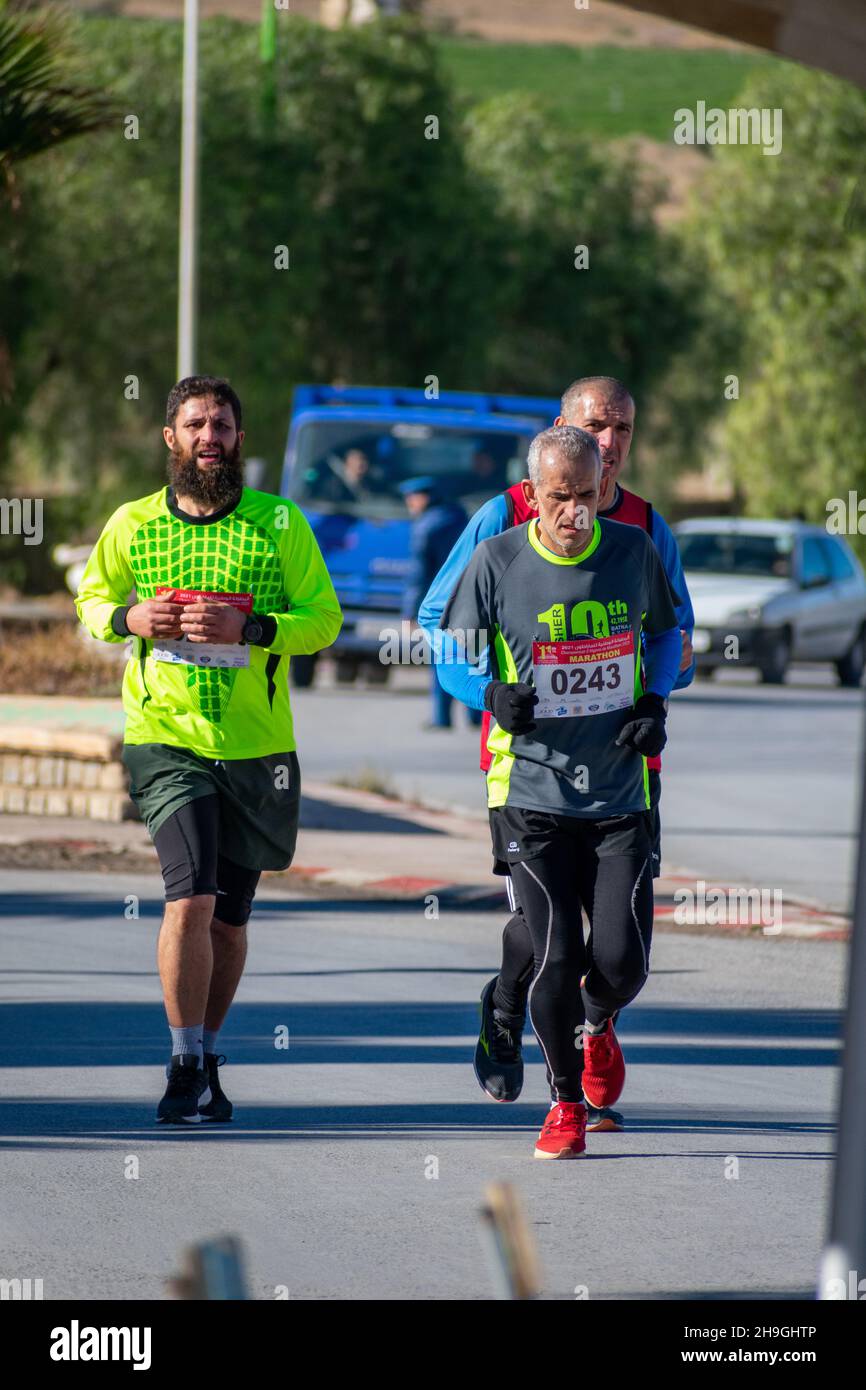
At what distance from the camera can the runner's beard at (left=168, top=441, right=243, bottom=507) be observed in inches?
252

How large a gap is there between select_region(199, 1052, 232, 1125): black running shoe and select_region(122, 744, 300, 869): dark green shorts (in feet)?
1.80

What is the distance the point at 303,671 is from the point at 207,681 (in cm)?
1761

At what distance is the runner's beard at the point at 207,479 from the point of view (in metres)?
6.41

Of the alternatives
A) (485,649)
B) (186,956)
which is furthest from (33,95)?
(186,956)

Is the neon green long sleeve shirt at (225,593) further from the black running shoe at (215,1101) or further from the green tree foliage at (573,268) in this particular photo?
the green tree foliage at (573,268)

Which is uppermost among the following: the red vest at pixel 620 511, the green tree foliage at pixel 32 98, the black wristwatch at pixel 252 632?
the green tree foliage at pixel 32 98

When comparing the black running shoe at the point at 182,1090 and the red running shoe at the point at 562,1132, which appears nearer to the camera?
the red running shoe at the point at 562,1132

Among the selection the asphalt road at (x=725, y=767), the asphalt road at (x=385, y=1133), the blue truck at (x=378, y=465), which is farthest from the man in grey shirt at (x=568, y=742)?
the blue truck at (x=378, y=465)

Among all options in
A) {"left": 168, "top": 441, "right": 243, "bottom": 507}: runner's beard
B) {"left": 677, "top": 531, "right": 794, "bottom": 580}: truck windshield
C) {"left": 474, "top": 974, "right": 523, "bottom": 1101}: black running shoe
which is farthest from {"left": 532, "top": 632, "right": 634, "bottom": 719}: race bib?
{"left": 677, "top": 531, "right": 794, "bottom": 580}: truck windshield

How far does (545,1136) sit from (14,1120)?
144 centimetres

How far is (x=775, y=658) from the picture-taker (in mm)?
26266

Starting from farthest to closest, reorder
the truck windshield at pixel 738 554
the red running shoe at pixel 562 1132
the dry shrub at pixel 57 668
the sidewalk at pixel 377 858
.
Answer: the truck windshield at pixel 738 554 < the dry shrub at pixel 57 668 < the sidewalk at pixel 377 858 < the red running shoe at pixel 562 1132

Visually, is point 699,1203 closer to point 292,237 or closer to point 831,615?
point 831,615

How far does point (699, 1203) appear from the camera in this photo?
19.0 ft
